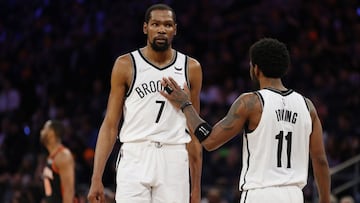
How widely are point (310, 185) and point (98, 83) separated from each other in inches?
205

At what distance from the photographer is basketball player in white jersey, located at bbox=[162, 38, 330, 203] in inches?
227

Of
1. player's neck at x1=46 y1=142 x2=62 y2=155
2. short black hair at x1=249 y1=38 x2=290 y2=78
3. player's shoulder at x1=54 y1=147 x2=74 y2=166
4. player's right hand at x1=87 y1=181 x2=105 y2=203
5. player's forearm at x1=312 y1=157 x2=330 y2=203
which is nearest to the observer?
short black hair at x1=249 y1=38 x2=290 y2=78

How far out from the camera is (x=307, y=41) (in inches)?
589

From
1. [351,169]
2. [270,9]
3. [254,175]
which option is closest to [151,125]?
[254,175]

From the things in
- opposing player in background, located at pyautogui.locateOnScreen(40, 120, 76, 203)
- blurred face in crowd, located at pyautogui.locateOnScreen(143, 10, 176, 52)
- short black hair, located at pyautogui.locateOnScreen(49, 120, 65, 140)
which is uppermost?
blurred face in crowd, located at pyautogui.locateOnScreen(143, 10, 176, 52)

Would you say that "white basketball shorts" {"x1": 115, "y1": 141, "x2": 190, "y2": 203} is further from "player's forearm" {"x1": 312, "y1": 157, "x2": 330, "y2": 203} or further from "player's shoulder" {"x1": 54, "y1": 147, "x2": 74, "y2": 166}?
"player's shoulder" {"x1": 54, "y1": 147, "x2": 74, "y2": 166}

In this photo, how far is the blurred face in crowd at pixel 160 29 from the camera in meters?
6.54

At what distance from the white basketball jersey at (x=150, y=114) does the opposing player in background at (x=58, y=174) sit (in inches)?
117

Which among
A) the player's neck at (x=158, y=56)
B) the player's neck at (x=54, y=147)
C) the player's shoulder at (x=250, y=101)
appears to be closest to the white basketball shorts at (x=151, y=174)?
the player's neck at (x=158, y=56)

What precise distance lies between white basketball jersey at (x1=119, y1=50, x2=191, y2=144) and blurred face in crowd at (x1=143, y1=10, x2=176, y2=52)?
199mm

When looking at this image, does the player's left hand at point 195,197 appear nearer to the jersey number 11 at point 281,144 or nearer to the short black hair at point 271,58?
the jersey number 11 at point 281,144

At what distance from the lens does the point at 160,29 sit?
6.54 metres

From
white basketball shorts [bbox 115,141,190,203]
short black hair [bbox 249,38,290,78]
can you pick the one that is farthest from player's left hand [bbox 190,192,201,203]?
short black hair [bbox 249,38,290,78]

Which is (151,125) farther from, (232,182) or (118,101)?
(232,182)
